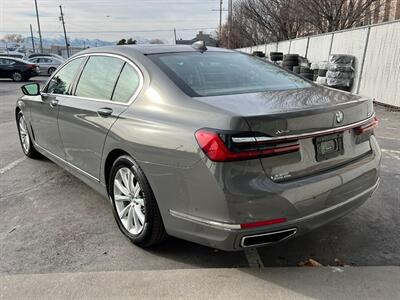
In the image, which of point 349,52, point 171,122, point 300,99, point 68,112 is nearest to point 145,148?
point 171,122

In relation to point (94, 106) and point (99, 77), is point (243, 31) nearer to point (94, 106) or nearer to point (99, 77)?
point (99, 77)

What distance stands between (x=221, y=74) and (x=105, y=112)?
103 cm

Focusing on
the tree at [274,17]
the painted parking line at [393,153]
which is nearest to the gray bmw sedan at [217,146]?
the painted parking line at [393,153]

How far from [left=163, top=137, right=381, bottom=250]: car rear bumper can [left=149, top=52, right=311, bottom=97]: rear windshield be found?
88 centimetres

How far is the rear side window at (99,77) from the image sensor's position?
3.73m

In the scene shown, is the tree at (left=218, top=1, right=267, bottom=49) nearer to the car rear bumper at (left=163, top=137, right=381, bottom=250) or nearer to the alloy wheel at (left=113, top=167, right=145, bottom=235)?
the alloy wheel at (left=113, top=167, right=145, bottom=235)

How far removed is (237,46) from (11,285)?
190 feet

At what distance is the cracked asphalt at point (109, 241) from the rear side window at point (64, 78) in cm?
110

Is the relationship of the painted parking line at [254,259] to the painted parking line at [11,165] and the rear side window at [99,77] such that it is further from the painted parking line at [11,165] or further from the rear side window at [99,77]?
the painted parking line at [11,165]

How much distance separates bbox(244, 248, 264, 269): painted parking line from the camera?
3133 millimetres

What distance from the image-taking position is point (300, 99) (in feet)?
9.83

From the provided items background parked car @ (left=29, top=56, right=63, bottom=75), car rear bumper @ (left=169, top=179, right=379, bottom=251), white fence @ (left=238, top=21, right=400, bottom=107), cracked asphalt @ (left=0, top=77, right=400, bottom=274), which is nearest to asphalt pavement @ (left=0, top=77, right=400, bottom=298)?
cracked asphalt @ (left=0, top=77, right=400, bottom=274)

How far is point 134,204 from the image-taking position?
3363mm

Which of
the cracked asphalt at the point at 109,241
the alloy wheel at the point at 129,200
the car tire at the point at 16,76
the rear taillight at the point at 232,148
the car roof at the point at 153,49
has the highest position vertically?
the car roof at the point at 153,49
